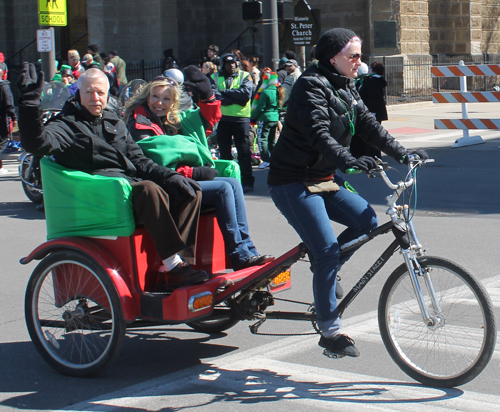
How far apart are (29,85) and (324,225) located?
1717mm

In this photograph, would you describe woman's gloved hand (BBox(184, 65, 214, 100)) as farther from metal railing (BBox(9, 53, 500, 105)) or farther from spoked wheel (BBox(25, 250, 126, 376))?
metal railing (BBox(9, 53, 500, 105))

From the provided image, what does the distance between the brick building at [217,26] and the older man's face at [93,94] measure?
21349mm

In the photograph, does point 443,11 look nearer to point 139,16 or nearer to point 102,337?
point 139,16

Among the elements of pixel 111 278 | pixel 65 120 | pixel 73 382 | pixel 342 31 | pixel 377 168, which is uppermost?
pixel 342 31

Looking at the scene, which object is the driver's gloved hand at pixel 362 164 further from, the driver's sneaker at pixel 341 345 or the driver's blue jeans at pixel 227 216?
the driver's blue jeans at pixel 227 216

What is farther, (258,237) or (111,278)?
(258,237)

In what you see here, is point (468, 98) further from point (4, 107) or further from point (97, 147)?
point (97, 147)

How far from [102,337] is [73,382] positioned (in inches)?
11.7

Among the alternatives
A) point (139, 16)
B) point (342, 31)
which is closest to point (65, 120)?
point (342, 31)

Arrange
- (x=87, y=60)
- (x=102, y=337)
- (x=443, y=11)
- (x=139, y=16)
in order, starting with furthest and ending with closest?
(x=443, y=11), (x=139, y=16), (x=87, y=60), (x=102, y=337)

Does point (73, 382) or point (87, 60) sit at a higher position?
point (87, 60)

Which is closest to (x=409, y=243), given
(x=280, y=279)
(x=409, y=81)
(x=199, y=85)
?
(x=280, y=279)

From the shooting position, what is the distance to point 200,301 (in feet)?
14.2

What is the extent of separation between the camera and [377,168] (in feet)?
13.0
